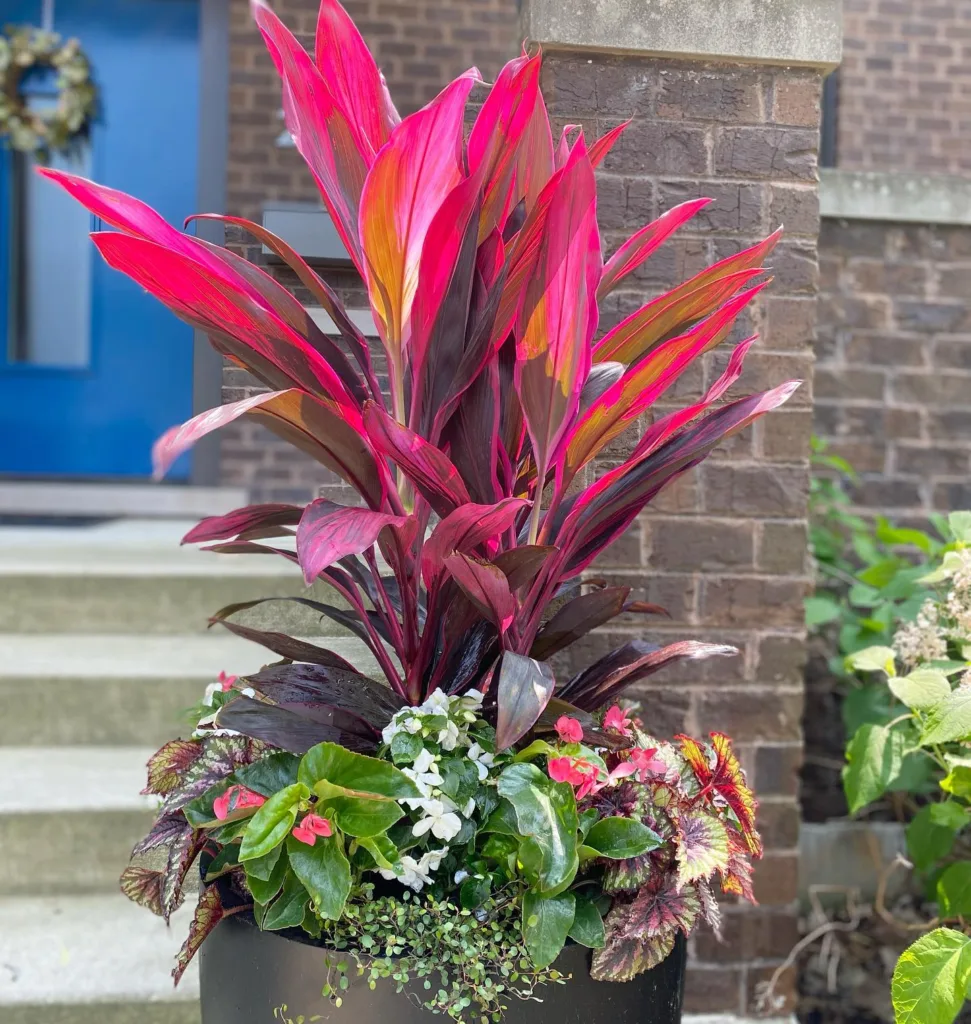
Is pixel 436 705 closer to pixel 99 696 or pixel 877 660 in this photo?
pixel 877 660

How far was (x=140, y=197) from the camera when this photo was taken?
379cm

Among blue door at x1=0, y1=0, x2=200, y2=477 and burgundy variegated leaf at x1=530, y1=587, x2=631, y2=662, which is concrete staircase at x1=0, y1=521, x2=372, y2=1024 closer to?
burgundy variegated leaf at x1=530, y1=587, x2=631, y2=662

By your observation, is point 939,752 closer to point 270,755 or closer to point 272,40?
point 270,755

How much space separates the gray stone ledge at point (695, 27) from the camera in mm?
1588

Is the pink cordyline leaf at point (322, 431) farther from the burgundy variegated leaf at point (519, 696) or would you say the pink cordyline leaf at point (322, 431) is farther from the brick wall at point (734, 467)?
the brick wall at point (734, 467)

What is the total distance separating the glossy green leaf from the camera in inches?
38.3

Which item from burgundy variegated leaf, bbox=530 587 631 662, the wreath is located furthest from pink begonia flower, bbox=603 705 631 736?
the wreath

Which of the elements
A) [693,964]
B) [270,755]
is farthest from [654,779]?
[693,964]

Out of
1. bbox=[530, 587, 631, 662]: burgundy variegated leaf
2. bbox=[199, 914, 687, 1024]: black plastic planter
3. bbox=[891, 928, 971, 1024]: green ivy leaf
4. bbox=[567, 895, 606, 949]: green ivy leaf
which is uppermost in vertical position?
bbox=[530, 587, 631, 662]: burgundy variegated leaf

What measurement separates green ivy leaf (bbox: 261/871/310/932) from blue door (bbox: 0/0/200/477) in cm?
306

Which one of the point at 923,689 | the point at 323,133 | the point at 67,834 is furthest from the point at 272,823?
the point at 67,834

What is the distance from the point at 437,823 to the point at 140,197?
11.3 ft

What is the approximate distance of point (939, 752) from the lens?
1524 millimetres

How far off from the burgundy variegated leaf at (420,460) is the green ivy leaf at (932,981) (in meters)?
0.79
